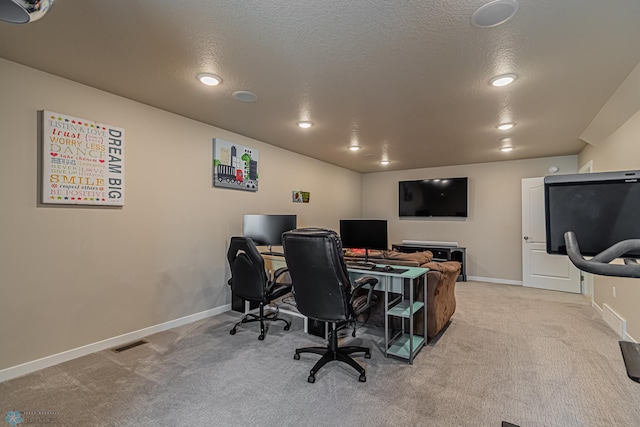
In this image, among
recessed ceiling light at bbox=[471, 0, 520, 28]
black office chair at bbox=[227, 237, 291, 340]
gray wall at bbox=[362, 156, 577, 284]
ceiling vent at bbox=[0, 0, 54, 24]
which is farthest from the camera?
gray wall at bbox=[362, 156, 577, 284]

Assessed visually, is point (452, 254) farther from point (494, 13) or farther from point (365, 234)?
point (494, 13)

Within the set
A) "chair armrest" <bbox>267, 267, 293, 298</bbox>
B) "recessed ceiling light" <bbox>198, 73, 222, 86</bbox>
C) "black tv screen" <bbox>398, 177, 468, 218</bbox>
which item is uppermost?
"recessed ceiling light" <bbox>198, 73, 222, 86</bbox>

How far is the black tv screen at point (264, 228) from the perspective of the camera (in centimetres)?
421

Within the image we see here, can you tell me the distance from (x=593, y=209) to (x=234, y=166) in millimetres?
3945

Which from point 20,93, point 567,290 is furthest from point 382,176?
point 20,93

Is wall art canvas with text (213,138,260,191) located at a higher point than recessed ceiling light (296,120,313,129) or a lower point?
lower

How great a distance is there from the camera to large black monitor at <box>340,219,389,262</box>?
12.3ft

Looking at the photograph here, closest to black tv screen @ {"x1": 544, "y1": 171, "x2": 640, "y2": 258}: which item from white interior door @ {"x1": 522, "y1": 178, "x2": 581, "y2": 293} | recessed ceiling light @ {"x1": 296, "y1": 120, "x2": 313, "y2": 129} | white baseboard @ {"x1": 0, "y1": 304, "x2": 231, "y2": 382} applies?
recessed ceiling light @ {"x1": 296, "y1": 120, "x2": 313, "y2": 129}

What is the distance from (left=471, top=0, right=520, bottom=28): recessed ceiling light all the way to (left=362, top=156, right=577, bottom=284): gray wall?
5.05m

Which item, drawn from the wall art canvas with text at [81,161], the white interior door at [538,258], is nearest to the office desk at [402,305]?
the wall art canvas with text at [81,161]

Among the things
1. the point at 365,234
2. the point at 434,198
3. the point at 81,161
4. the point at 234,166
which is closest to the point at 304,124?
the point at 234,166

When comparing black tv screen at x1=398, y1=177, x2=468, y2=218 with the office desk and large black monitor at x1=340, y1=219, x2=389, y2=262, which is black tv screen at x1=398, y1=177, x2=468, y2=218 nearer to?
large black monitor at x1=340, y1=219, x2=389, y2=262

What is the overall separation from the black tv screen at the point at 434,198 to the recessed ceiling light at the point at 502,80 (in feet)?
13.3

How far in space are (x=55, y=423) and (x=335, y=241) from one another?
2.13 m
